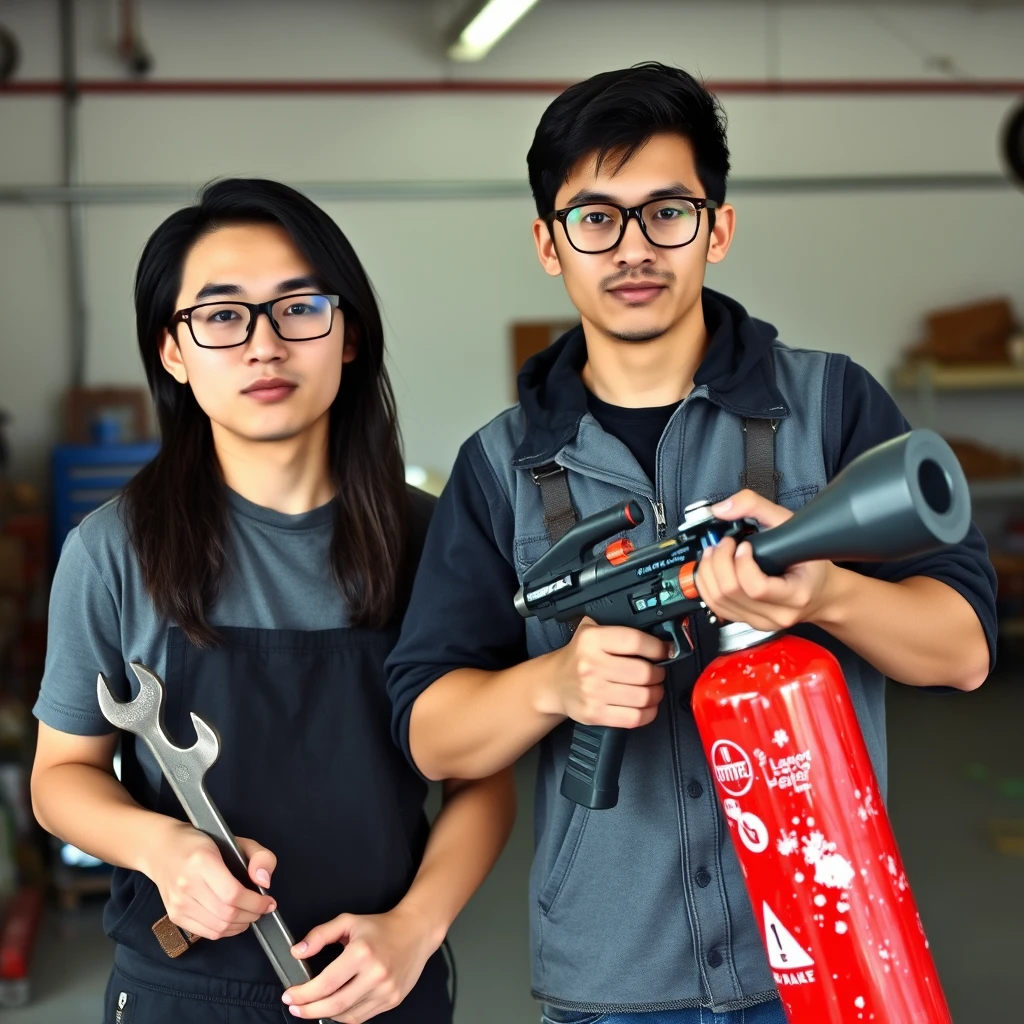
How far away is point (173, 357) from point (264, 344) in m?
0.20

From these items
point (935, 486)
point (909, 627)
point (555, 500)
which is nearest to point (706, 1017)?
point (909, 627)

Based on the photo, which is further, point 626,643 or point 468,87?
point 468,87

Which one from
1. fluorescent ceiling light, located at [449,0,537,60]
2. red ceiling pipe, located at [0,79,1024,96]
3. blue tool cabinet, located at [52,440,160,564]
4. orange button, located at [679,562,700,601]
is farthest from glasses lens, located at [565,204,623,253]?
red ceiling pipe, located at [0,79,1024,96]

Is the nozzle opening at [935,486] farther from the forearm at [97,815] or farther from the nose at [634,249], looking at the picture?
the forearm at [97,815]

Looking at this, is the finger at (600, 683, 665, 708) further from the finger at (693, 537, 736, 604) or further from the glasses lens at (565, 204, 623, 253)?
the glasses lens at (565, 204, 623, 253)

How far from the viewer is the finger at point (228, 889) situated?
1.37 m

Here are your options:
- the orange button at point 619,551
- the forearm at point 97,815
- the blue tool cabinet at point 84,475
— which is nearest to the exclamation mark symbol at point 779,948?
the orange button at point 619,551

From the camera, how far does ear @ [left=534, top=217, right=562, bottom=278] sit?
5.13 feet

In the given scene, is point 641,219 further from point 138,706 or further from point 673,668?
point 138,706

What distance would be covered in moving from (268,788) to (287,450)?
0.45 m

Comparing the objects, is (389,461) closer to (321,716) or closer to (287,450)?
(287,450)

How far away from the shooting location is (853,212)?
8719mm

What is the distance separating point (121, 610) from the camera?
1590 millimetres

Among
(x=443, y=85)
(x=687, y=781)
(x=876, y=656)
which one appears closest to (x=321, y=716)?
(x=687, y=781)
